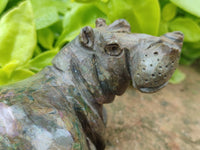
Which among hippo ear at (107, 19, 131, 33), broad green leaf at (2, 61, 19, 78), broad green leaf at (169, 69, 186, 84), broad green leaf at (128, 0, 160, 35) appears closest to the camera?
hippo ear at (107, 19, 131, 33)

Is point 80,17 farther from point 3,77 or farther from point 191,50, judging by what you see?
point 191,50

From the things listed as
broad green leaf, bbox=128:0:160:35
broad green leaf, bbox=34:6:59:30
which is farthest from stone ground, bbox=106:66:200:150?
broad green leaf, bbox=34:6:59:30

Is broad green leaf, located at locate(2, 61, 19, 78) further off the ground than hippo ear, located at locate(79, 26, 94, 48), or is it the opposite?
hippo ear, located at locate(79, 26, 94, 48)

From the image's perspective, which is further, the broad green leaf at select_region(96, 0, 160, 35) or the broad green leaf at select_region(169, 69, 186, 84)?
the broad green leaf at select_region(169, 69, 186, 84)

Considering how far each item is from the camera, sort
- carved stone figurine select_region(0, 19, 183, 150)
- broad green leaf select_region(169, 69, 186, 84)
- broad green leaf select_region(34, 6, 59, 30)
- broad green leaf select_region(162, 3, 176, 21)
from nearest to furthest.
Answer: carved stone figurine select_region(0, 19, 183, 150)
broad green leaf select_region(34, 6, 59, 30)
broad green leaf select_region(162, 3, 176, 21)
broad green leaf select_region(169, 69, 186, 84)

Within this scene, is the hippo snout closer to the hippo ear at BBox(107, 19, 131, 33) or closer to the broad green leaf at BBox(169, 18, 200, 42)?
the hippo ear at BBox(107, 19, 131, 33)

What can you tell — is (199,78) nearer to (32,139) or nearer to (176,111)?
(176,111)

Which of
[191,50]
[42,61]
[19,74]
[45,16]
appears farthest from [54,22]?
[191,50]
